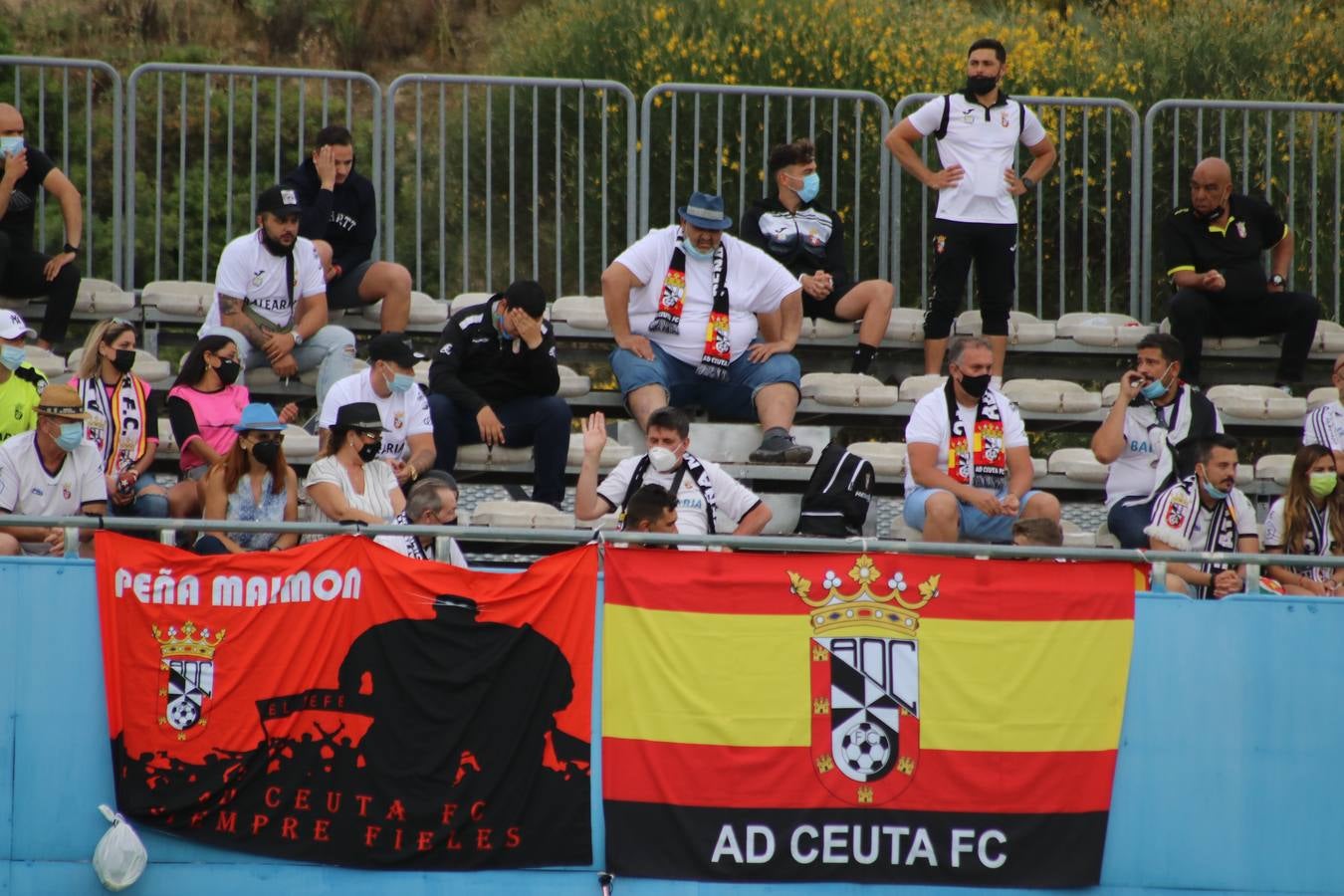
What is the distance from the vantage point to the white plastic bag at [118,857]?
24.1 ft

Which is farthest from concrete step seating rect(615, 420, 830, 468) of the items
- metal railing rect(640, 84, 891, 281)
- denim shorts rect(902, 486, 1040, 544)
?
metal railing rect(640, 84, 891, 281)

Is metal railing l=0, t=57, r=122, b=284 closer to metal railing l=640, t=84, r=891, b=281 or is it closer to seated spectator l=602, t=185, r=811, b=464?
metal railing l=640, t=84, r=891, b=281

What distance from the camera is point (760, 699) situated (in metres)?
7.56

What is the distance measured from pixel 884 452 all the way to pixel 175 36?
1830 cm

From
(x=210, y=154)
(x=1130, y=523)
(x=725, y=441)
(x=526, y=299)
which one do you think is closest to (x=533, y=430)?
(x=526, y=299)

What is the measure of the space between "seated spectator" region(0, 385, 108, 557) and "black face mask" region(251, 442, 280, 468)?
687 millimetres

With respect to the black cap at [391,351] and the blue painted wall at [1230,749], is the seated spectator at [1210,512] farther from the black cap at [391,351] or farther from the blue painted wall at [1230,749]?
the black cap at [391,351]

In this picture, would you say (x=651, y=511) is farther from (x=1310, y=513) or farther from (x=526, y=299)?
(x=1310, y=513)

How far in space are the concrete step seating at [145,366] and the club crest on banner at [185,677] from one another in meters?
3.35

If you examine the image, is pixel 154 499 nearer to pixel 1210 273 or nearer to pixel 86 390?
pixel 86 390

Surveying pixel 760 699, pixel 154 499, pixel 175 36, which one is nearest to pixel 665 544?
pixel 760 699

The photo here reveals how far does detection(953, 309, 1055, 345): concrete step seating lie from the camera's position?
11.7 m

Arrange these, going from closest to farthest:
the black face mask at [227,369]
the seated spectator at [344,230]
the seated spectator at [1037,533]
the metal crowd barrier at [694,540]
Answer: the metal crowd barrier at [694,540] < the seated spectator at [1037,533] < the black face mask at [227,369] < the seated spectator at [344,230]

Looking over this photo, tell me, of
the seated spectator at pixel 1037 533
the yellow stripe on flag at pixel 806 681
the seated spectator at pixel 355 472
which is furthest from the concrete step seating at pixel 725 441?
the yellow stripe on flag at pixel 806 681
